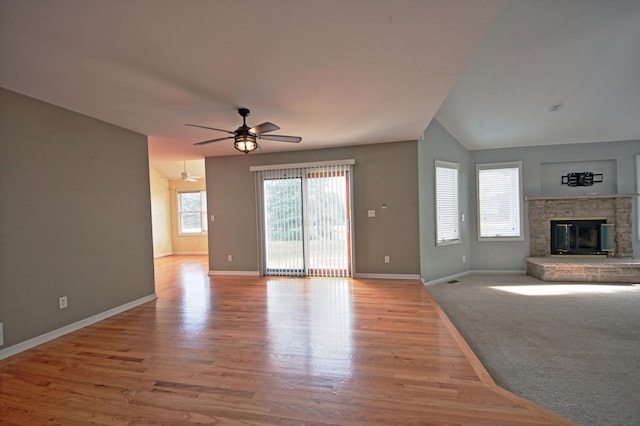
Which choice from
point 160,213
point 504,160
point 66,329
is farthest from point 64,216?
point 504,160

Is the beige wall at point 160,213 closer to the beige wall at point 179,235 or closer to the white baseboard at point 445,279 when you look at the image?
the beige wall at point 179,235

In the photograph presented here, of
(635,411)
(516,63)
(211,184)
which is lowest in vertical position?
(635,411)

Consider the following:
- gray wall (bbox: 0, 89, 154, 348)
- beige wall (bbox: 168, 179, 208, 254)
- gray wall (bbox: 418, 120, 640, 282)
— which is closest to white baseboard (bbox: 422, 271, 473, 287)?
gray wall (bbox: 418, 120, 640, 282)

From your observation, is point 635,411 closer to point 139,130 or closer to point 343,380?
point 343,380

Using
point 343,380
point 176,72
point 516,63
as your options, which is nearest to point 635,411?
point 343,380

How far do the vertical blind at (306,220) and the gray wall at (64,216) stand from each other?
2170 millimetres

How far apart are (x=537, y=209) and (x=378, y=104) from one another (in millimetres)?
4897

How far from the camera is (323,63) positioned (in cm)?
240

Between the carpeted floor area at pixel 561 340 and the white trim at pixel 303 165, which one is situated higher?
the white trim at pixel 303 165

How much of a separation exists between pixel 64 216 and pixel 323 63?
10.7 ft

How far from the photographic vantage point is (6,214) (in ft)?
8.85

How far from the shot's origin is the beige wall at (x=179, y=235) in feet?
31.2

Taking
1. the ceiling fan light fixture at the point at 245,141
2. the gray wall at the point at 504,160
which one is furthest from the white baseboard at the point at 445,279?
the ceiling fan light fixture at the point at 245,141

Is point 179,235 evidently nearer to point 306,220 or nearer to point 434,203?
point 306,220
